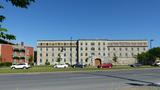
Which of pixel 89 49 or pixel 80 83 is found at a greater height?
pixel 89 49

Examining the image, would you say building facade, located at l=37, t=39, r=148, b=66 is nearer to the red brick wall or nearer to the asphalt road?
the red brick wall

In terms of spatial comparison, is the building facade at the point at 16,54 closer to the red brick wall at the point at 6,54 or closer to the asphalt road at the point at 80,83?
the red brick wall at the point at 6,54

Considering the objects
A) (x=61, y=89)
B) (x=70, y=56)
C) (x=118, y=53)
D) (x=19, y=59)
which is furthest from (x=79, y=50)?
(x=61, y=89)

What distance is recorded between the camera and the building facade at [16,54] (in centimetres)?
11778

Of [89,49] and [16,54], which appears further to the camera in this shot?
[89,49]

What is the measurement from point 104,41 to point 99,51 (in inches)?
225

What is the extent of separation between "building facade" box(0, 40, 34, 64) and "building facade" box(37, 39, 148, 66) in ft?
102

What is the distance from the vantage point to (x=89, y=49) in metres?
174

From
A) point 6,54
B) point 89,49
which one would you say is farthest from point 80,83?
point 89,49

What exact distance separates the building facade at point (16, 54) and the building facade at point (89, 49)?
31.1 m

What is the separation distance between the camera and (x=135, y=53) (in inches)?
6850

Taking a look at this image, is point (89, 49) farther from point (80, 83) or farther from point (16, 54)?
point (80, 83)

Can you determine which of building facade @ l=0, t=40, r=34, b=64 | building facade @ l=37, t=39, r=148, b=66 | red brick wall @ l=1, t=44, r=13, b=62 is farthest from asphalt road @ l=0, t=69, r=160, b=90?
building facade @ l=37, t=39, r=148, b=66

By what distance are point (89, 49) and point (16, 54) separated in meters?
52.8
